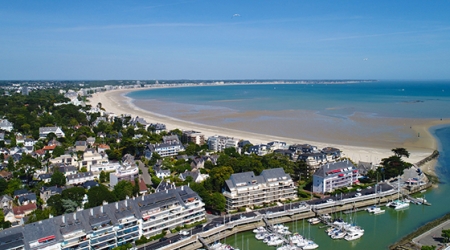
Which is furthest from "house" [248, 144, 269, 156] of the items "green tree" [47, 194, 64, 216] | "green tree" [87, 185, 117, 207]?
"green tree" [47, 194, 64, 216]

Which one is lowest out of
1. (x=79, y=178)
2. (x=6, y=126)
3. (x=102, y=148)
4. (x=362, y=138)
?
(x=79, y=178)

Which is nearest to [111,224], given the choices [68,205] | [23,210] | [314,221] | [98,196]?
[98,196]

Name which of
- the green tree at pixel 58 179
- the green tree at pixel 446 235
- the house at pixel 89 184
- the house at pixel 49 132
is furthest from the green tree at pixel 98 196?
the house at pixel 49 132

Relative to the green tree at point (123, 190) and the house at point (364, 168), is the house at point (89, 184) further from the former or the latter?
the house at point (364, 168)

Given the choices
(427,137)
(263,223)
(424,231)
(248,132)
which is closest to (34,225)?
(263,223)

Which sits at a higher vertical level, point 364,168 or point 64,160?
point 64,160

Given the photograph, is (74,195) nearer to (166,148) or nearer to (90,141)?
(166,148)

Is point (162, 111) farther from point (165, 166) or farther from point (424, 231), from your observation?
point (424, 231)

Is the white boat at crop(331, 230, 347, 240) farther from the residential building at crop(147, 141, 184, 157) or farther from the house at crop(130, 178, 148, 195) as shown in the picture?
the residential building at crop(147, 141, 184, 157)

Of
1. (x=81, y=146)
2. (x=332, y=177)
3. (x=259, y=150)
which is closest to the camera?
(x=332, y=177)
